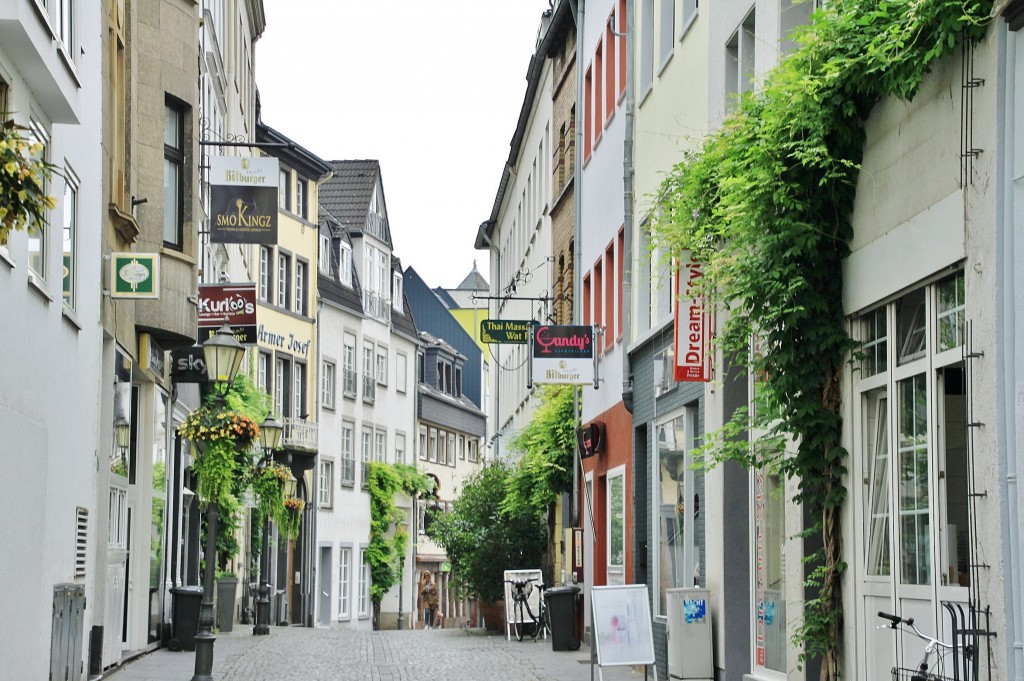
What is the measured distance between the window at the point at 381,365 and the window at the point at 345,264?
358 centimetres

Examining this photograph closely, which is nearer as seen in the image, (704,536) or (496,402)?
(704,536)

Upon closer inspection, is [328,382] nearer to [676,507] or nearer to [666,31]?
[666,31]

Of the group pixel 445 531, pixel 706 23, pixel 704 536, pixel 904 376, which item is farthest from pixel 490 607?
pixel 904 376

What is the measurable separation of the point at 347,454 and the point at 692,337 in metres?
37.4

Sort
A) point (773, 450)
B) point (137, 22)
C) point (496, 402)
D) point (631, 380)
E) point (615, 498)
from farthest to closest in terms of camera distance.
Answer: point (496, 402) < point (615, 498) < point (631, 380) < point (137, 22) < point (773, 450)

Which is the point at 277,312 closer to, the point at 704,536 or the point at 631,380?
the point at 631,380

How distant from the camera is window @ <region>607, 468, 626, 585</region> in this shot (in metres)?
22.4

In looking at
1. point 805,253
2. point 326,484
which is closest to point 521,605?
point 805,253

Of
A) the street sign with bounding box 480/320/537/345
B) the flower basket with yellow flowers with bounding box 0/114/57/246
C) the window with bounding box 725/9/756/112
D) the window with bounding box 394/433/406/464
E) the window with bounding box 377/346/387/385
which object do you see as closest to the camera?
the flower basket with yellow flowers with bounding box 0/114/57/246

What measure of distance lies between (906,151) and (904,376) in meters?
1.43

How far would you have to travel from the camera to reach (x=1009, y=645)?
789 centimetres

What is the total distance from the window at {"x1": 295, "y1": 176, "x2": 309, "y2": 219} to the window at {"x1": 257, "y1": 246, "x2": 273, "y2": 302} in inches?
108

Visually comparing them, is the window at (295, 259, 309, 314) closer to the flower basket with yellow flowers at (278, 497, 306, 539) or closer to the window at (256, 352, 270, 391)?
the window at (256, 352, 270, 391)

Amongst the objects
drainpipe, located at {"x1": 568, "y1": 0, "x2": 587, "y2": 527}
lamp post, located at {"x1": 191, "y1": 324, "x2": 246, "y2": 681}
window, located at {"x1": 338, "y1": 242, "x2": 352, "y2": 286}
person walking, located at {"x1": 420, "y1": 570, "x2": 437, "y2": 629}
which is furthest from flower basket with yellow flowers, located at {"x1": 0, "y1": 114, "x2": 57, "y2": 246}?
person walking, located at {"x1": 420, "y1": 570, "x2": 437, "y2": 629}
